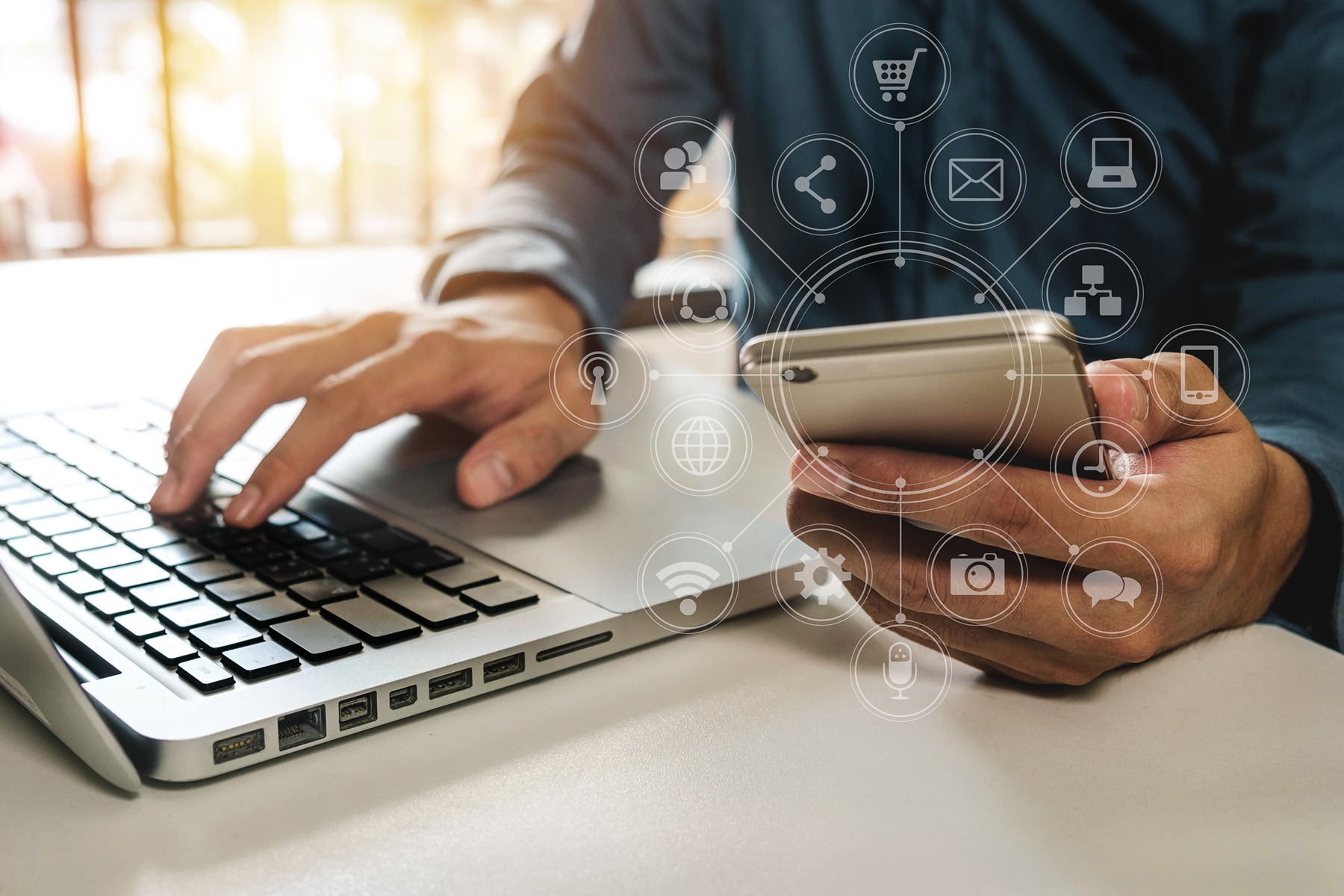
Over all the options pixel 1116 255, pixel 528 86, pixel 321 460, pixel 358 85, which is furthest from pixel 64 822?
pixel 358 85

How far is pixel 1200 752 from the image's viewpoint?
271mm

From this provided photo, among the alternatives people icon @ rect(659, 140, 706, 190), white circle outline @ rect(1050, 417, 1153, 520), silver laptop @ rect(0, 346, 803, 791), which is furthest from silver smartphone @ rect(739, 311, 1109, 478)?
people icon @ rect(659, 140, 706, 190)

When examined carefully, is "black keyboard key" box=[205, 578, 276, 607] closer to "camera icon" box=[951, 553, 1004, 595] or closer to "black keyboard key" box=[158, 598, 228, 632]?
"black keyboard key" box=[158, 598, 228, 632]

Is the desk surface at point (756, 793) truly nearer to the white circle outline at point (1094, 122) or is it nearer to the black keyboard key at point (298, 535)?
the black keyboard key at point (298, 535)

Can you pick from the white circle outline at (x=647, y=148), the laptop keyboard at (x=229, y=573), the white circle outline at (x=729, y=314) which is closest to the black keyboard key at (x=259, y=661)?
the laptop keyboard at (x=229, y=573)

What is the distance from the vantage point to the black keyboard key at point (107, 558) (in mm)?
332

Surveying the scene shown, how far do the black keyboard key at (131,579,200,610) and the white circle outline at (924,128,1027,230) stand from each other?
37 cm

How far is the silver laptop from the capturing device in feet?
0.80

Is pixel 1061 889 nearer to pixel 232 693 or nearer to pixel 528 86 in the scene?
pixel 232 693

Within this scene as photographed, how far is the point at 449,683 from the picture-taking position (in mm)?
278

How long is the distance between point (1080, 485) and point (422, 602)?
7.8 inches

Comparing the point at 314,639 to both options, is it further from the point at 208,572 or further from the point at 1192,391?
the point at 1192,391

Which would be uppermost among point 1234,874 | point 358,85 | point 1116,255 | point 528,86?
point 358,85

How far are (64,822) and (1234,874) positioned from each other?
266mm
